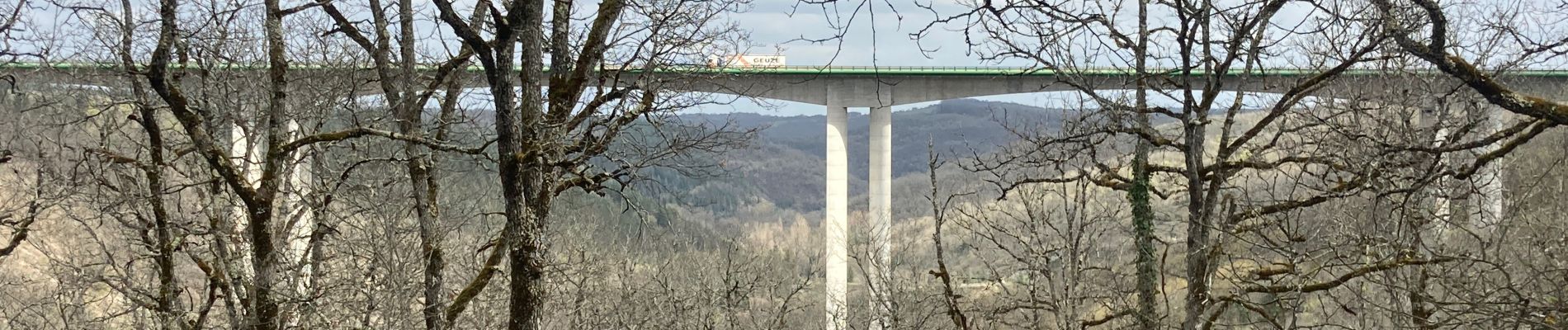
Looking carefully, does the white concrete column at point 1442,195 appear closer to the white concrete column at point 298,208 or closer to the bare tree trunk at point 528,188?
the bare tree trunk at point 528,188

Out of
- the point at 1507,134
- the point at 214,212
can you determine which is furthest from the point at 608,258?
the point at 1507,134

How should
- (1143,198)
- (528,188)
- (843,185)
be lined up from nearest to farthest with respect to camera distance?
(528,188) → (1143,198) → (843,185)

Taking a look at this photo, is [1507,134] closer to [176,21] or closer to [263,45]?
[176,21]

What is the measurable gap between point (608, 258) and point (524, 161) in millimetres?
21998

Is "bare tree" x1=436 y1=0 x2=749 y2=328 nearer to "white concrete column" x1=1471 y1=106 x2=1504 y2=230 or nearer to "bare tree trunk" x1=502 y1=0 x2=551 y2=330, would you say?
"bare tree trunk" x1=502 y1=0 x2=551 y2=330

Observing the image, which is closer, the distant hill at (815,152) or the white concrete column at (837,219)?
the white concrete column at (837,219)

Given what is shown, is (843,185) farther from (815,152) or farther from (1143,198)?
(815,152)

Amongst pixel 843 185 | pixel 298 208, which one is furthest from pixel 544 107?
pixel 843 185

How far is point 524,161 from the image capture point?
6.36m

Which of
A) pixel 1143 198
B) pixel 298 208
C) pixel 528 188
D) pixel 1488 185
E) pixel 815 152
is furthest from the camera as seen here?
pixel 815 152

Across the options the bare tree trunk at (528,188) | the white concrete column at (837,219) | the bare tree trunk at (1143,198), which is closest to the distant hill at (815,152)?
the white concrete column at (837,219)

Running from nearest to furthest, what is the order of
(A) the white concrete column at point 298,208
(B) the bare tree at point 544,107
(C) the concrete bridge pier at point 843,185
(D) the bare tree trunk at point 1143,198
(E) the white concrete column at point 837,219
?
(B) the bare tree at point 544,107 < (D) the bare tree trunk at point 1143,198 < (A) the white concrete column at point 298,208 < (C) the concrete bridge pier at point 843,185 < (E) the white concrete column at point 837,219

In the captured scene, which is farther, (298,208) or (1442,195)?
(298,208)

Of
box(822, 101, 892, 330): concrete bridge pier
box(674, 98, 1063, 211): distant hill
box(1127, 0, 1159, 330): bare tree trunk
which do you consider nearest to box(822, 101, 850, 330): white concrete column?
box(822, 101, 892, 330): concrete bridge pier
